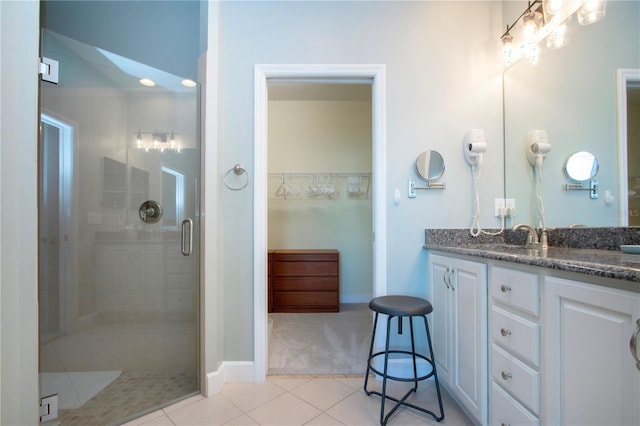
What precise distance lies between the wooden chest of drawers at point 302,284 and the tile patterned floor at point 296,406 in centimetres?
128

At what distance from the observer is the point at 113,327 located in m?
1.68

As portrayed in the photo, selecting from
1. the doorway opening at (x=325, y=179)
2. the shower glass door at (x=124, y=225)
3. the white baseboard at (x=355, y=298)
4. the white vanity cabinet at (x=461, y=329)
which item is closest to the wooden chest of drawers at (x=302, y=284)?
the doorway opening at (x=325, y=179)

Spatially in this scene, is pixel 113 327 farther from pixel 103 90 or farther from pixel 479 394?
pixel 479 394

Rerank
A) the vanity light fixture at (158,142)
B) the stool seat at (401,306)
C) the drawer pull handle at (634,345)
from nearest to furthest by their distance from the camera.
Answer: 1. the drawer pull handle at (634,345)
2. the stool seat at (401,306)
3. the vanity light fixture at (158,142)

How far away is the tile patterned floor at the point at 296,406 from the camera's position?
1.31m

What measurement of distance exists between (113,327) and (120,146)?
1.20 metres

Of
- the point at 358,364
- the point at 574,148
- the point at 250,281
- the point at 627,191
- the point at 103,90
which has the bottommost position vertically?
the point at 358,364

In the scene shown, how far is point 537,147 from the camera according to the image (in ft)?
5.20

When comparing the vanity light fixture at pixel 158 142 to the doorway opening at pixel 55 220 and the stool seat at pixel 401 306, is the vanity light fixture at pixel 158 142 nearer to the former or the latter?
the doorway opening at pixel 55 220

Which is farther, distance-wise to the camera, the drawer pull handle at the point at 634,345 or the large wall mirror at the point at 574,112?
the large wall mirror at the point at 574,112

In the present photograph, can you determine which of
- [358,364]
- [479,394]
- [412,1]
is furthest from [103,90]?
[479,394]

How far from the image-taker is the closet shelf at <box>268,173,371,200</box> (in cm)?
333

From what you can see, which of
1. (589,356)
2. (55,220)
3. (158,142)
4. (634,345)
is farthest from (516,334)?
(55,220)

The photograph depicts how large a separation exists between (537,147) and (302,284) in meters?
2.41
